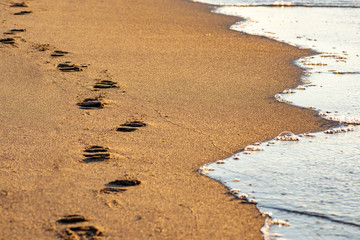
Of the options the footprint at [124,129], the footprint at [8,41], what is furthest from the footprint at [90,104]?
the footprint at [8,41]

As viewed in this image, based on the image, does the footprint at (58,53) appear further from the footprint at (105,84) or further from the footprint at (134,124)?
the footprint at (134,124)

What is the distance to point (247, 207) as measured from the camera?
3.66 metres

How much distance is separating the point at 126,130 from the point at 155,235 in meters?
1.93

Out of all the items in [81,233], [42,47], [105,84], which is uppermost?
[42,47]

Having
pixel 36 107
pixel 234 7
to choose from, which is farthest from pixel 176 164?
pixel 234 7

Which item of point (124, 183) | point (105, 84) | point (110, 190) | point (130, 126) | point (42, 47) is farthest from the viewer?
point (42, 47)

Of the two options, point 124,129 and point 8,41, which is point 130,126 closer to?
point 124,129

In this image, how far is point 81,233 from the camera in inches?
124

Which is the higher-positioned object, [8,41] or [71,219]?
[8,41]

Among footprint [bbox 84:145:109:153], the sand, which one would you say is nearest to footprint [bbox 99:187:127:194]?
the sand

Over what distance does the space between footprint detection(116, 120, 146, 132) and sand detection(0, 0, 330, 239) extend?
7cm

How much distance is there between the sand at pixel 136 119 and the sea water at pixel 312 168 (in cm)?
16

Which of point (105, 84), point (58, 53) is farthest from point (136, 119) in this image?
point (58, 53)

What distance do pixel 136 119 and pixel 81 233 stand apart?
2.26 meters
